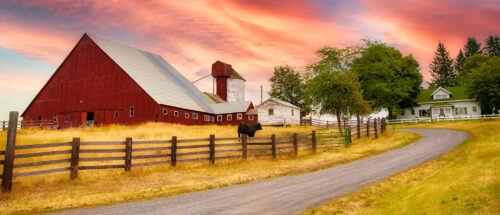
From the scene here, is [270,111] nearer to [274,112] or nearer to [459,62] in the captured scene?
[274,112]

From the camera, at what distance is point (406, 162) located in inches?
598

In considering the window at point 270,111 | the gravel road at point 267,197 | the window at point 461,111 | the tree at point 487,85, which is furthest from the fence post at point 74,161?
the window at point 461,111

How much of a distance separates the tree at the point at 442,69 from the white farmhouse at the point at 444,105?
118 ft

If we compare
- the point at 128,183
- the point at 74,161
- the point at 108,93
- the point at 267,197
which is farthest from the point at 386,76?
the point at 74,161

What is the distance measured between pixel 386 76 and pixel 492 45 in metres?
59.8

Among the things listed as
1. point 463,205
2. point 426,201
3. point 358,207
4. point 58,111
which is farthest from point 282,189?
point 58,111

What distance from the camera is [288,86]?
69.0 m

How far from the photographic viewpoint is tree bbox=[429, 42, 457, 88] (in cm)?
9219

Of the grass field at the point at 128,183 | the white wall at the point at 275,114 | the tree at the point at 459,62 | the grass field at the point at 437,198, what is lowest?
the grass field at the point at 128,183

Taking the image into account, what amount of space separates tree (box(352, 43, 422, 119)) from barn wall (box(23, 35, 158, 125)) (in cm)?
3629

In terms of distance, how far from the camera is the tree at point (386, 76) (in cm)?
5316

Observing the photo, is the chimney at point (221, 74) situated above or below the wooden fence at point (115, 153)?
above

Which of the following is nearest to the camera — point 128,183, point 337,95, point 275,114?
point 128,183

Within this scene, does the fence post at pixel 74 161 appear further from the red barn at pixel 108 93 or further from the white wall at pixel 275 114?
the white wall at pixel 275 114
